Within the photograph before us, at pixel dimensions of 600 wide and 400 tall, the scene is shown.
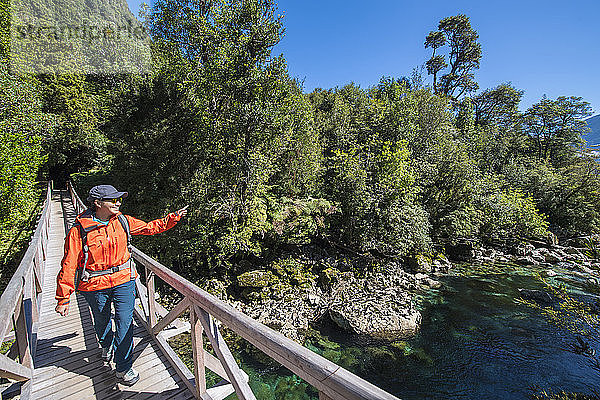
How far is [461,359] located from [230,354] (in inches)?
360

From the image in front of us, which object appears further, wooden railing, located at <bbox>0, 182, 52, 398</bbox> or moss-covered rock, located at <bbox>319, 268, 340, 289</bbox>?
moss-covered rock, located at <bbox>319, 268, 340, 289</bbox>

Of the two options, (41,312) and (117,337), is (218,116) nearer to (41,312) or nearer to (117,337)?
(41,312)

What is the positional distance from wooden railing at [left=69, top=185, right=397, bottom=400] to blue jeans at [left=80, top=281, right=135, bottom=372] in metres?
0.41

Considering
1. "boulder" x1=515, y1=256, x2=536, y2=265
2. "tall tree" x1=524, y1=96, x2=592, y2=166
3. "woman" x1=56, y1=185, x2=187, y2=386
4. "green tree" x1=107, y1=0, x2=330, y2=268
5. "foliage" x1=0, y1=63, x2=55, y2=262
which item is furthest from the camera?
"tall tree" x1=524, y1=96, x2=592, y2=166

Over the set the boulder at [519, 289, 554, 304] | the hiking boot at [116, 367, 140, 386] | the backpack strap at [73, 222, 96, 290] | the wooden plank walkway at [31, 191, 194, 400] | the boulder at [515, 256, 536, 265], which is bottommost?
the boulder at [519, 289, 554, 304]

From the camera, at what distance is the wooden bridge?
1.37 meters

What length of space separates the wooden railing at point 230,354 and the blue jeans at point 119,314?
0.41m

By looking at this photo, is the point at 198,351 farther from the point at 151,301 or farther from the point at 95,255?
the point at 151,301

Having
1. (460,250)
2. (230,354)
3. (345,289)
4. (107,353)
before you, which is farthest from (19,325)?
(460,250)

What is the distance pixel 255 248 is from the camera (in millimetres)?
11344

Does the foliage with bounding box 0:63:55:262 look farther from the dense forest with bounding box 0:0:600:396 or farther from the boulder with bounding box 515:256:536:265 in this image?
the boulder with bounding box 515:256:536:265

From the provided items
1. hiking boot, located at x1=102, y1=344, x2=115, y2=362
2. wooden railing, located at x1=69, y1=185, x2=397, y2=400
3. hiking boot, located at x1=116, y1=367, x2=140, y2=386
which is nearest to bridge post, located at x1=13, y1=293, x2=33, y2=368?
hiking boot, located at x1=102, y1=344, x2=115, y2=362

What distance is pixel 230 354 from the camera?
7.09ft

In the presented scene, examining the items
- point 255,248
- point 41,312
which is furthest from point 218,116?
point 41,312
